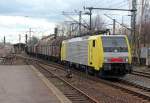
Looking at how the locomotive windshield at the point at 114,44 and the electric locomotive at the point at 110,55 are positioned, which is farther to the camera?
the locomotive windshield at the point at 114,44

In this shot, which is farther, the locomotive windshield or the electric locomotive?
the locomotive windshield

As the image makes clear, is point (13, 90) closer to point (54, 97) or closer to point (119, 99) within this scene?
point (54, 97)

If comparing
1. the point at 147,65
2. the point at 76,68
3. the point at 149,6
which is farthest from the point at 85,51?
the point at 149,6

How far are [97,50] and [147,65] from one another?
45.0 ft

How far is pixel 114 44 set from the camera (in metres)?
27.4

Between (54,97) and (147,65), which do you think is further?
(147,65)

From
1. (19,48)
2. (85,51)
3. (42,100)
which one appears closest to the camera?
(42,100)

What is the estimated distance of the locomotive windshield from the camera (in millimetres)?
27094

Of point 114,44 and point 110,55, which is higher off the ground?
point 114,44

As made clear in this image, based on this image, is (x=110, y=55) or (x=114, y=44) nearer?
(x=110, y=55)

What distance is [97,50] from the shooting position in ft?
89.3

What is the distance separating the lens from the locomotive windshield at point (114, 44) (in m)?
27.1

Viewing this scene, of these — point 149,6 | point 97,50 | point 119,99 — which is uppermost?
point 149,6

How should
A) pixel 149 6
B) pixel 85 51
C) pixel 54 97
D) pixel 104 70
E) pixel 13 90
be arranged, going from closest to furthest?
pixel 54 97, pixel 13 90, pixel 104 70, pixel 85 51, pixel 149 6
